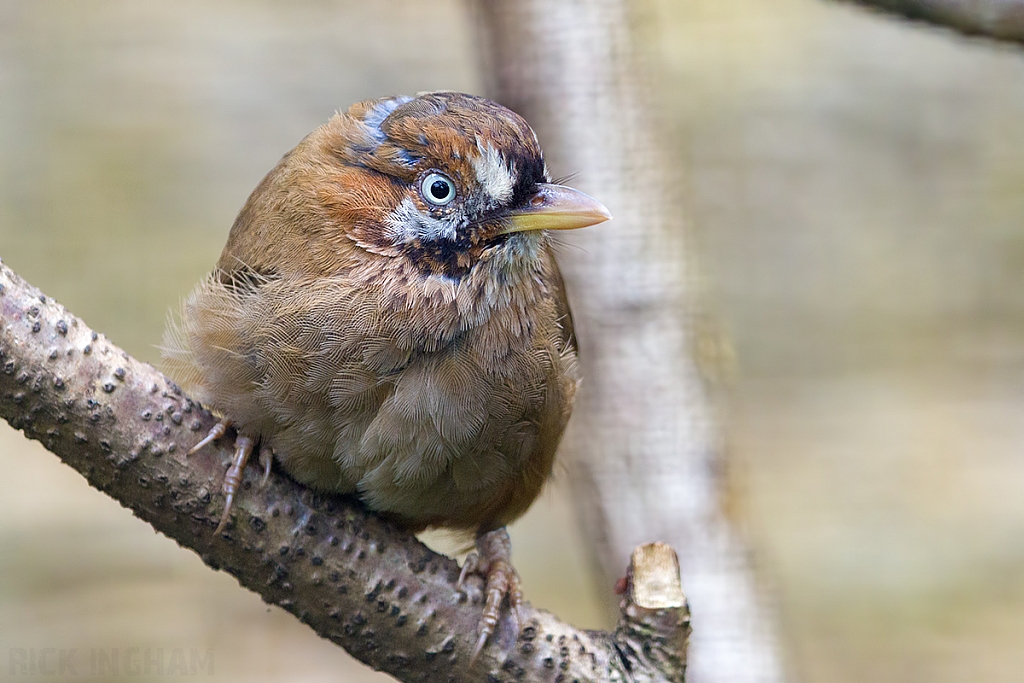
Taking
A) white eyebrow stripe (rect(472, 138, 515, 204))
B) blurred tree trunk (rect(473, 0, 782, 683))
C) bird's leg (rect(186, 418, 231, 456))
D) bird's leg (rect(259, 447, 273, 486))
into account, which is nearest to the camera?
bird's leg (rect(186, 418, 231, 456))

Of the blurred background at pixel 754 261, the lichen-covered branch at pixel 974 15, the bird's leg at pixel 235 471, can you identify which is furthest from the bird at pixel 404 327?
the blurred background at pixel 754 261

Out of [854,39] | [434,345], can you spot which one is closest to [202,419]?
[434,345]

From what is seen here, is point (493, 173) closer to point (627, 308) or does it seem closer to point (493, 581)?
point (493, 581)

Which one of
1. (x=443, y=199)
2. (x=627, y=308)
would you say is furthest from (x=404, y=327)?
(x=627, y=308)

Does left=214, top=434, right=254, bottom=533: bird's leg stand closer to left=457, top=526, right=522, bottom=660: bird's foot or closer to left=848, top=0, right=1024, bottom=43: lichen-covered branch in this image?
left=457, top=526, right=522, bottom=660: bird's foot

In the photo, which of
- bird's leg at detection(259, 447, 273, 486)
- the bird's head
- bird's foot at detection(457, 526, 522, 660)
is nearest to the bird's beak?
the bird's head

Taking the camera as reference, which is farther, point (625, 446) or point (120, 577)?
point (120, 577)

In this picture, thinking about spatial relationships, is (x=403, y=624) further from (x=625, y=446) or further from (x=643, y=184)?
(x=643, y=184)
